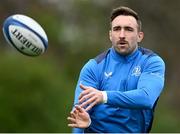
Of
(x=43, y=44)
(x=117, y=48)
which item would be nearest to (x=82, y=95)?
(x=117, y=48)

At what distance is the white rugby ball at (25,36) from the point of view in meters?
10.6

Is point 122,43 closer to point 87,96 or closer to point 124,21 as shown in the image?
point 124,21

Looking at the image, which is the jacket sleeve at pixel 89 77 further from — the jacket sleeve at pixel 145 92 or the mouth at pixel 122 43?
the jacket sleeve at pixel 145 92

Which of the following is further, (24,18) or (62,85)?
(62,85)

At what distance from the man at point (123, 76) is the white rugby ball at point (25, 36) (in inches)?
42.8

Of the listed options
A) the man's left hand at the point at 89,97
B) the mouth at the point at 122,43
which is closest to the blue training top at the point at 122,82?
the mouth at the point at 122,43

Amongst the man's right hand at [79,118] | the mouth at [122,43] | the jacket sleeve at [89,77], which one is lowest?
the man's right hand at [79,118]

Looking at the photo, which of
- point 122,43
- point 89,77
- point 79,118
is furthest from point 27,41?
point 79,118

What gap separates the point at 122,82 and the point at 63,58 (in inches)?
817

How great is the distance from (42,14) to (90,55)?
1.94 meters

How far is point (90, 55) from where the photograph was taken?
2841 cm

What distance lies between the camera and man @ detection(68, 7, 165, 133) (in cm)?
945

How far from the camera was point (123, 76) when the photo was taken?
9.52 m

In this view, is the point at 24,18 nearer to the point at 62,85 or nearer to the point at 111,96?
the point at 111,96
